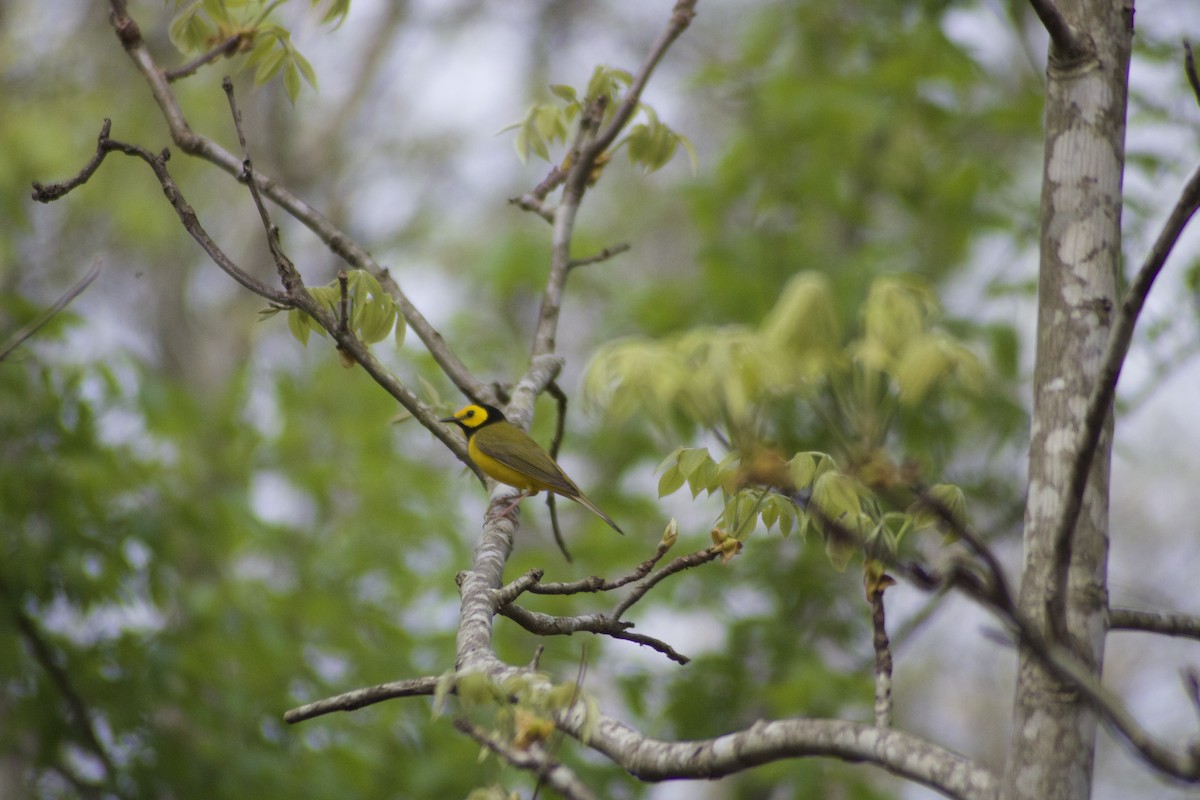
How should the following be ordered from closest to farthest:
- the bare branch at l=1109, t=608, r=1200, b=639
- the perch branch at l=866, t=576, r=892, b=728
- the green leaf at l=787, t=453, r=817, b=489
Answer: the perch branch at l=866, t=576, r=892, b=728 < the bare branch at l=1109, t=608, r=1200, b=639 < the green leaf at l=787, t=453, r=817, b=489

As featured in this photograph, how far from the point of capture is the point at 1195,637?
2117mm

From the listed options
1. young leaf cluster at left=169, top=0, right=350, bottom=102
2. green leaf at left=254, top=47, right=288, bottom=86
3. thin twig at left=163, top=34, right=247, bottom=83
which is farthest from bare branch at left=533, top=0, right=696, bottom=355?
thin twig at left=163, top=34, right=247, bottom=83

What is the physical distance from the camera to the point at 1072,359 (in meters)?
2.12

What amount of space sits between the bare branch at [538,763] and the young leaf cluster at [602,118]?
2.25 m

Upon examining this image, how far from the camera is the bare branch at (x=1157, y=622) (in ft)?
6.84

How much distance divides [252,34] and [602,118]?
1.18 m

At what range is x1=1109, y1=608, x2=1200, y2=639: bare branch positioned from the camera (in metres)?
2.08

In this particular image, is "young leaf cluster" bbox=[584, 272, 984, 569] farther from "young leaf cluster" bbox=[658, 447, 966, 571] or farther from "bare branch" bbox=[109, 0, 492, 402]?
"bare branch" bbox=[109, 0, 492, 402]

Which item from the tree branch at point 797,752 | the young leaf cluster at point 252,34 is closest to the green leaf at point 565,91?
the young leaf cluster at point 252,34

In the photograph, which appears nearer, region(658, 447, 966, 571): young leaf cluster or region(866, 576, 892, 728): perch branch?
region(866, 576, 892, 728): perch branch

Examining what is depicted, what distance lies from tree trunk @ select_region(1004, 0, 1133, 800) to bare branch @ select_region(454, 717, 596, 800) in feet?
2.33

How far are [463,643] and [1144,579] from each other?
17.2 meters

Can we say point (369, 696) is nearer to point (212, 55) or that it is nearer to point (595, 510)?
point (212, 55)

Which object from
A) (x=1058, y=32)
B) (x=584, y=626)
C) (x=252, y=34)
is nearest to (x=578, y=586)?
(x=584, y=626)
